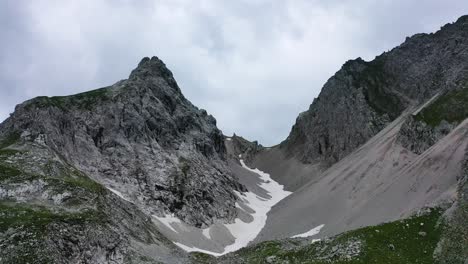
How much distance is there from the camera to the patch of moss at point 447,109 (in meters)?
116

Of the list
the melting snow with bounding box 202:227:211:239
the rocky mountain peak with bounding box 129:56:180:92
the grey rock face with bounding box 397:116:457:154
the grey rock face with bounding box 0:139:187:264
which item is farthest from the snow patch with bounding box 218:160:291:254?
the rocky mountain peak with bounding box 129:56:180:92

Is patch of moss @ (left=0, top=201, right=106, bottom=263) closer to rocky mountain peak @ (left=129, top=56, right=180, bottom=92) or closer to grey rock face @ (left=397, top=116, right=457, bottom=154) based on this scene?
grey rock face @ (left=397, top=116, right=457, bottom=154)

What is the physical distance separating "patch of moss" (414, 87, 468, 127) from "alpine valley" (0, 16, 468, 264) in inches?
16.9

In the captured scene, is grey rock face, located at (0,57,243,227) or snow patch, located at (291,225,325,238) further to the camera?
grey rock face, located at (0,57,243,227)

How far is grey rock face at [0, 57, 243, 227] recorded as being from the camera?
331ft

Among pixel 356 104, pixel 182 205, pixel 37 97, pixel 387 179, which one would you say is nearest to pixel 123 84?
pixel 37 97

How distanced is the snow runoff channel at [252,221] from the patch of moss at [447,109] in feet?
153

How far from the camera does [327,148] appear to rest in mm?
184625

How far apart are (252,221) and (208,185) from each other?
1349 cm

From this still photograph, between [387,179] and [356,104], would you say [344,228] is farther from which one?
[356,104]

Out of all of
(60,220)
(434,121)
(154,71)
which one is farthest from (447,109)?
(60,220)

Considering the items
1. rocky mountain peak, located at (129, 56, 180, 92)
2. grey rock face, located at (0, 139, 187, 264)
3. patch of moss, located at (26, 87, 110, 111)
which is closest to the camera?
grey rock face, located at (0, 139, 187, 264)

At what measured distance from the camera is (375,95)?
626ft

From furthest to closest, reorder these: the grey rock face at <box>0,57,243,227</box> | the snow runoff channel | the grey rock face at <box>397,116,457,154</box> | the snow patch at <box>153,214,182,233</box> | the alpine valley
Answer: the grey rock face at <box>397,116,457,154</box>
the grey rock face at <box>0,57,243,227</box>
the snow runoff channel
the snow patch at <box>153,214,182,233</box>
the alpine valley
